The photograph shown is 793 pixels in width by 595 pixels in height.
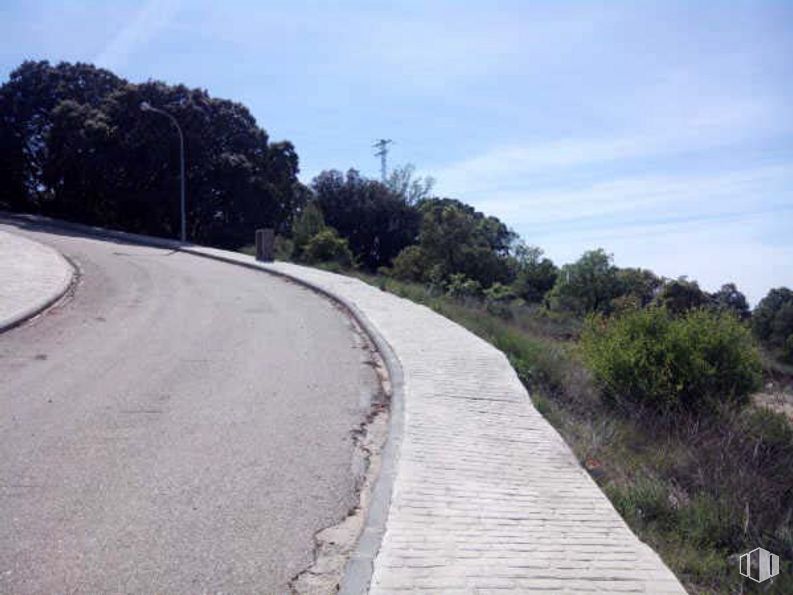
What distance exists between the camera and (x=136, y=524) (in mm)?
4543

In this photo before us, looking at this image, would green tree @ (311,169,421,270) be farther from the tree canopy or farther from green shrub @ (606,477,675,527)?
green shrub @ (606,477,675,527)

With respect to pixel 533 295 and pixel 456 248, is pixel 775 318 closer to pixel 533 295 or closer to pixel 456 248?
pixel 533 295

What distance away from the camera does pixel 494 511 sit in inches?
200

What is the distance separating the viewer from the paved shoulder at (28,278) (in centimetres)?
1181

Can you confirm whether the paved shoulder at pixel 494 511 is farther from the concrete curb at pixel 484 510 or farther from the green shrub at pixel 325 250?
the green shrub at pixel 325 250

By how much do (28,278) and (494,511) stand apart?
13085mm

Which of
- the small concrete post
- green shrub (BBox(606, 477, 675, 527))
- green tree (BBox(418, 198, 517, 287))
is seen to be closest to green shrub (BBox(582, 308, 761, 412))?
green shrub (BBox(606, 477, 675, 527))

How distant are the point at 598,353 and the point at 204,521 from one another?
22.9ft

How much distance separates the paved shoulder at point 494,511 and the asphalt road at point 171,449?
21.8 inches

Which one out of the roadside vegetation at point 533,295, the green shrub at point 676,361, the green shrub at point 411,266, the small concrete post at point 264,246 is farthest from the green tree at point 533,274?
the green shrub at point 676,361

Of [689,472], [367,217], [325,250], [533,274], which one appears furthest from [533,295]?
[689,472]

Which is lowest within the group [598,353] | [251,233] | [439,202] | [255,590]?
[255,590]

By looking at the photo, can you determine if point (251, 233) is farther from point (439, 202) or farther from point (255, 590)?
point (255, 590)

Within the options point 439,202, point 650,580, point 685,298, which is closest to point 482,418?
point 650,580
